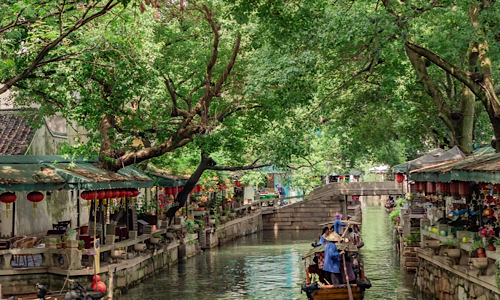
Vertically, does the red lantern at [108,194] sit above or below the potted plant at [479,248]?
above

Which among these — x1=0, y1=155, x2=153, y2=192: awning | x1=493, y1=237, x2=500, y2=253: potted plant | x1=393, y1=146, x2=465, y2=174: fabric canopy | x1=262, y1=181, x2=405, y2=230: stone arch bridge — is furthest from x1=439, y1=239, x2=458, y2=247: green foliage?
x1=262, y1=181, x2=405, y2=230: stone arch bridge

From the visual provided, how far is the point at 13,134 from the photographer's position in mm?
23938

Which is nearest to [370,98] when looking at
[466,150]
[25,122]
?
[466,150]

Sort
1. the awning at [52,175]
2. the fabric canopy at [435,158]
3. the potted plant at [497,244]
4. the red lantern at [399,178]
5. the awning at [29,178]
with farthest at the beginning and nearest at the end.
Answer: the red lantern at [399,178] → the fabric canopy at [435,158] → the awning at [52,175] → the awning at [29,178] → the potted plant at [497,244]

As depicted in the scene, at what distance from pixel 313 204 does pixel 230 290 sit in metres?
27.5

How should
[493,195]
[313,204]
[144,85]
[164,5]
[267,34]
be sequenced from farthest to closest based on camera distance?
[313,204] < [164,5] < [267,34] < [144,85] < [493,195]

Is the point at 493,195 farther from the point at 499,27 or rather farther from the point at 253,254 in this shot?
the point at 253,254

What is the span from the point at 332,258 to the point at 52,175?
7813 millimetres

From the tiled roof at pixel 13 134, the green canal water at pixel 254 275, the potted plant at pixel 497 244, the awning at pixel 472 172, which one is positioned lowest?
Answer: the green canal water at pixel 254 275

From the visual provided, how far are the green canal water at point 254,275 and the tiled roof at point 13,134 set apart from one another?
6.50 m

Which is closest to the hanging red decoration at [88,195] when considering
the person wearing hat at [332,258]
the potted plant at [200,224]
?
the person wearing hat at [332,258]

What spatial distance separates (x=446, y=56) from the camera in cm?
1884

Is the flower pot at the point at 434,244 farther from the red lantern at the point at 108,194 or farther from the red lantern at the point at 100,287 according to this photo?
the red lantern at the point at 108,194

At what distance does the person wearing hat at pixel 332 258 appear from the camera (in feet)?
53.0
